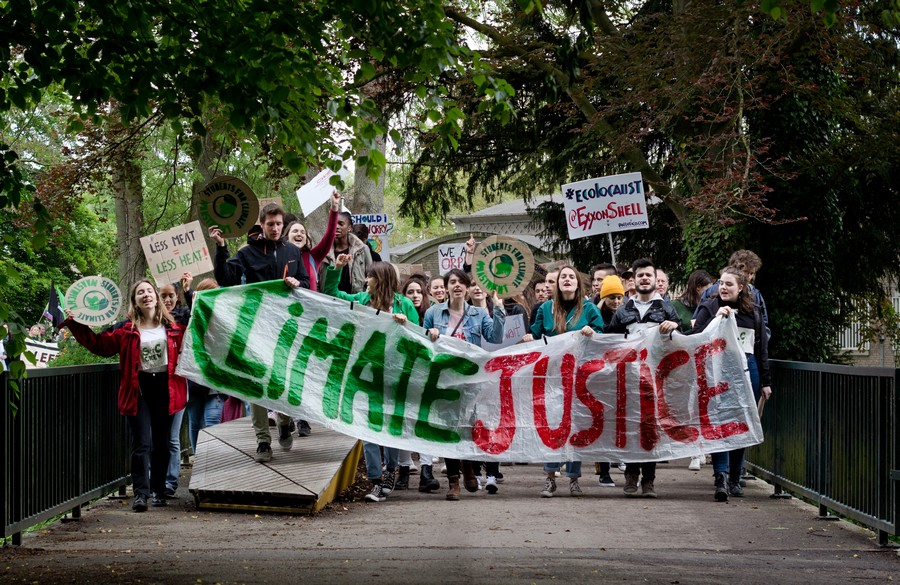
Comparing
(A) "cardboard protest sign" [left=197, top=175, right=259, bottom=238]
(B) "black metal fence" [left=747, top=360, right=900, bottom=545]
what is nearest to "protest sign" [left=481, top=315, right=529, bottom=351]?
(B) "black metal fence" [left=747, top=360, right=900, bottom=545]

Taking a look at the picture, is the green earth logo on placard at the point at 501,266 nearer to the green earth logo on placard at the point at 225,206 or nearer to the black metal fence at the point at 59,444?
the green earth logo on placard at the point at 225,206

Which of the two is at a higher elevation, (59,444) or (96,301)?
(96,301)

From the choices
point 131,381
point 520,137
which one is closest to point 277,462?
point 131,381

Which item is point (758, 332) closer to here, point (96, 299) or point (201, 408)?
point (201, 408)

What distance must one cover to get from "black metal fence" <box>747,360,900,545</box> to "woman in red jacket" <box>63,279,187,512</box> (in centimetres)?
571

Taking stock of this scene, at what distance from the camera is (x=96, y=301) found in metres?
11.9

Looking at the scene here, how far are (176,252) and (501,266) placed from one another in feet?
12.7

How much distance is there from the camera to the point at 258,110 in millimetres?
7262

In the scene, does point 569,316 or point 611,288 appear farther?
point 611,288

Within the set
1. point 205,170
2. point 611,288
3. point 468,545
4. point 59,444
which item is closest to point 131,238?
point 205,170

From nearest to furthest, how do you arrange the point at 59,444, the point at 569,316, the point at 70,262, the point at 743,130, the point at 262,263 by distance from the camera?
1. the point at 59,444
2. the point at 262,263
3. the point at 569,316
4. the point at 743,130
5. the point at 70,262

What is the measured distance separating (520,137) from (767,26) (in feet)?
24.1

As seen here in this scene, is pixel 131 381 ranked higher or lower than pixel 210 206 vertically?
lower

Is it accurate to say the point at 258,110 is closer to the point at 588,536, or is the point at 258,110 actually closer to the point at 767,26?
the point at 588,536
